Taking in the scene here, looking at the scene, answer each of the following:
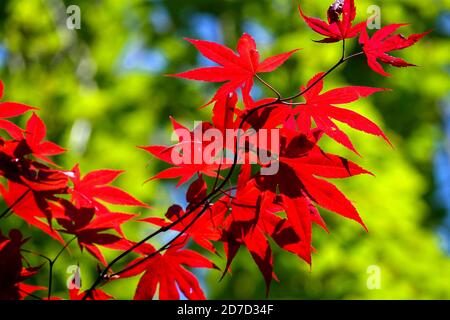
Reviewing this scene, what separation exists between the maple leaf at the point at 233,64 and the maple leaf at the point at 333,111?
2.5 inches

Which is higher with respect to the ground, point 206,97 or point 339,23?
point 206,97

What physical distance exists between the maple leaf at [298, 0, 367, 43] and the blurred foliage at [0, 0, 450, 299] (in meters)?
1.68

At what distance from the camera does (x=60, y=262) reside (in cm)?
349

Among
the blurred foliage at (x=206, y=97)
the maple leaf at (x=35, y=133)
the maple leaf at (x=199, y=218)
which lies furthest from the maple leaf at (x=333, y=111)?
the blurred foliage at (x=206, y=97)

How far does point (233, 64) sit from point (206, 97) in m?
3.76

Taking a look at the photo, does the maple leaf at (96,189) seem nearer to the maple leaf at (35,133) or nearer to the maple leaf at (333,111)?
the maple leaf at (35,133)

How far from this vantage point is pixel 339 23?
2.49ft

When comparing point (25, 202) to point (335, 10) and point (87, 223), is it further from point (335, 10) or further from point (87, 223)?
point (335, 10)

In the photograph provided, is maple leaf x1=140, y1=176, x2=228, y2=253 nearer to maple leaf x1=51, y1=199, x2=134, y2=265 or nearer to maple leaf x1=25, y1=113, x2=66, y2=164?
maple leaf x1=51, y1=199, x2=134, y2=265

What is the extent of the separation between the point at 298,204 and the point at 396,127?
574 cm

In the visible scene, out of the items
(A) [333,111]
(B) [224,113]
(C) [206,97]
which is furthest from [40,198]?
(C) [206,97]

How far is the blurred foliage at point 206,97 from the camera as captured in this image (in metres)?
3.21
